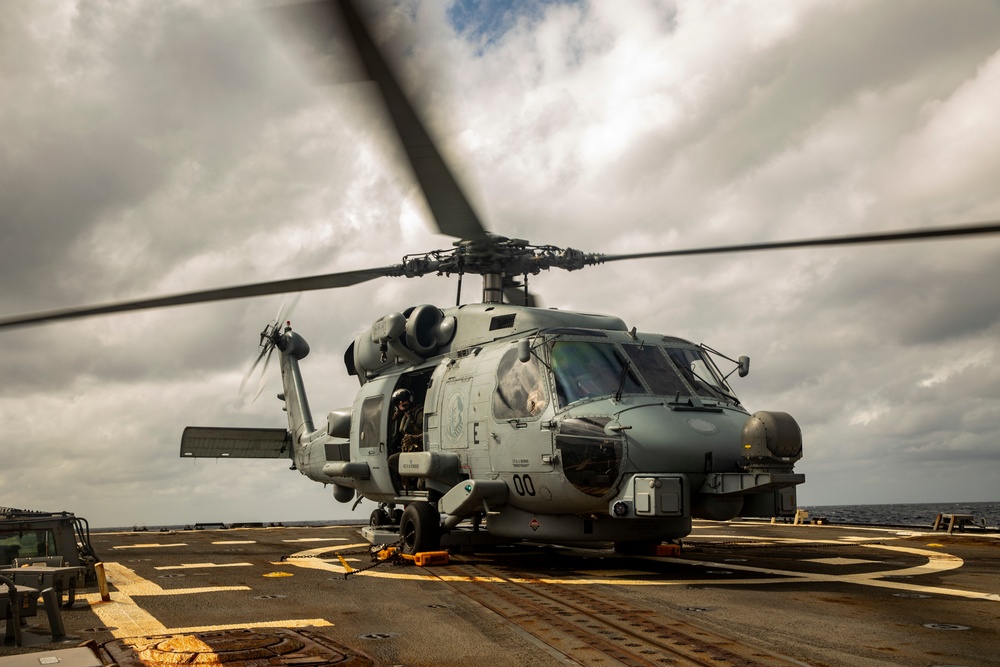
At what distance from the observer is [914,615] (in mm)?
8469

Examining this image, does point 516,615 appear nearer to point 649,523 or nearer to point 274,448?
point 649,523

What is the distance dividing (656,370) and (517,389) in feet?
6.58

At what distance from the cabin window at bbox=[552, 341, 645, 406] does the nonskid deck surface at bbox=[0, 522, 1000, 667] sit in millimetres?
2417

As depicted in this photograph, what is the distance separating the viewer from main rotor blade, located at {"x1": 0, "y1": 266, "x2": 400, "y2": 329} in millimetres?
8406

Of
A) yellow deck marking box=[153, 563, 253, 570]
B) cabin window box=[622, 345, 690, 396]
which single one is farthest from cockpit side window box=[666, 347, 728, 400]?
yellow deck marking box=[153, 563, 253, 570]

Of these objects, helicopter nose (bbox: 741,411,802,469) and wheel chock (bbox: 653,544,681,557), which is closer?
helicopter nose (bbox: 741,411,802,469)

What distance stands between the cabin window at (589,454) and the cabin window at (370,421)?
17.1 ft

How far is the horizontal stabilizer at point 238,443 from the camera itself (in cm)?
2089

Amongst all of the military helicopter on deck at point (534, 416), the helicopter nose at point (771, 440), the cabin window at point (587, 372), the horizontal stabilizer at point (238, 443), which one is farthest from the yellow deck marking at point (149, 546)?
the helicopter nose at point (771, 440)

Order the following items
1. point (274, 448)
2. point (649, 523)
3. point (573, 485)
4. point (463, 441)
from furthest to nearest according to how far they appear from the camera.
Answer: point (274, 448)
point (463, 441)
point (649, 523)
point (573, 485)

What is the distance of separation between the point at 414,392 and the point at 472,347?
190 cm

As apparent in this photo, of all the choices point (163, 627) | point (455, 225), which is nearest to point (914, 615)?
point (455, 225)

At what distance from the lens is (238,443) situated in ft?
69.9

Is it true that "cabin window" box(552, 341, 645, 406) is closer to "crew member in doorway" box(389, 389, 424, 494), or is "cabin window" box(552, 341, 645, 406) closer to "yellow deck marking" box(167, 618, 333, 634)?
"crew member in doorway" box(389, 389, 424, 494)
